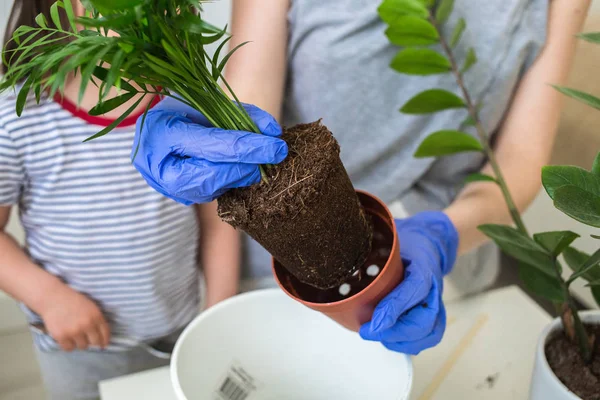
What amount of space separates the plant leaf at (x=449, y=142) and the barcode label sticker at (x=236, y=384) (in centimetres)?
37

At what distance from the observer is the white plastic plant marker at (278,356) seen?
1.78 feet

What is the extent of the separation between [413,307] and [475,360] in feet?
0.74

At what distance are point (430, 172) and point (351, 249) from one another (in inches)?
18.1

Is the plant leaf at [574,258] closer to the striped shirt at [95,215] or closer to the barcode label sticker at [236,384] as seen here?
the barcode label sticker at [236,384]

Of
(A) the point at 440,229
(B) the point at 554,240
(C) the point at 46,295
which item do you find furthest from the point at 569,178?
(C) the point at 46,295


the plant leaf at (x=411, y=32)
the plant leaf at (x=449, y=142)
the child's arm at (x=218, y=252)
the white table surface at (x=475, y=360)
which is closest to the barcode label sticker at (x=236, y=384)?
the white table surface at (x=475, y=360)

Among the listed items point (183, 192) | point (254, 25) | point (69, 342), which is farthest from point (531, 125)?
point (69, 342)

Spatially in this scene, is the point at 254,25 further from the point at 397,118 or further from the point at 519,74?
the point at 519,74

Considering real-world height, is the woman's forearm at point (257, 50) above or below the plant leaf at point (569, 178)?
above

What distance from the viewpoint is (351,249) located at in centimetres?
48

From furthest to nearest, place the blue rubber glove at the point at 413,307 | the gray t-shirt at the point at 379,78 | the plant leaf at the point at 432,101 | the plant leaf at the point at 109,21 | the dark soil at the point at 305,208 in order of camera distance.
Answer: the gray t-shirt at the point at 379,78, the plant leaf at the point at 432,101, the blue rubber glove at the point at 413,307, the dark soil at the point at 305,208, the plant leaf at the point at 109,21

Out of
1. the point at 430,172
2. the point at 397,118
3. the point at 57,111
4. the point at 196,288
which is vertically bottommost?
the point at 196,288

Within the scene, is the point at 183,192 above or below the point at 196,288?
above

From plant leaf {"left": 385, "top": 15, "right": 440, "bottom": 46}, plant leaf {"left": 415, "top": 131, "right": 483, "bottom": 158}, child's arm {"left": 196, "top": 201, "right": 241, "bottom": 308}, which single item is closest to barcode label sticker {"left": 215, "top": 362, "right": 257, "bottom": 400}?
child's arm {"left": 196, "top": 201, "right": 241, "bottom": 308}
